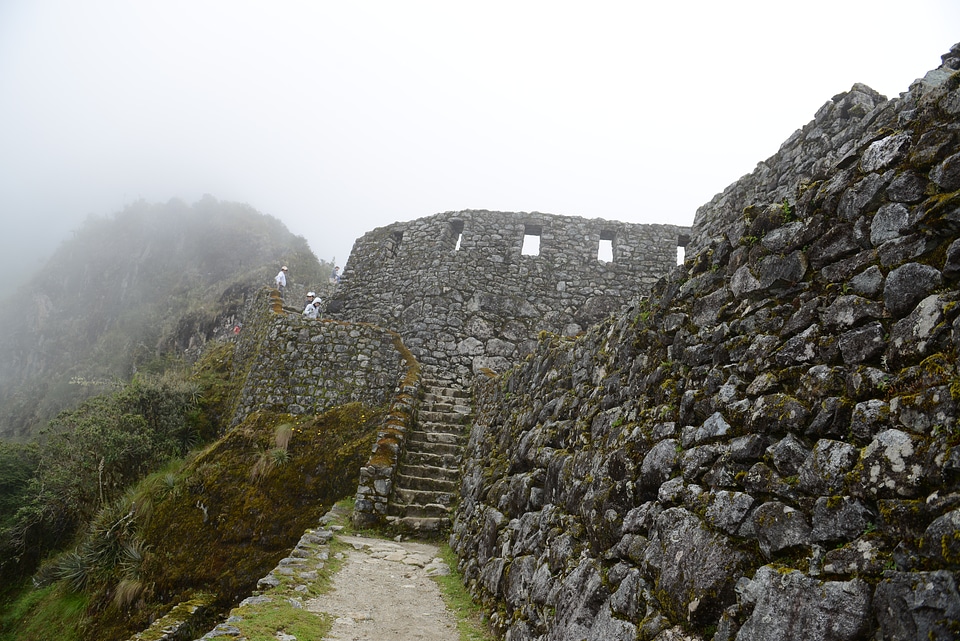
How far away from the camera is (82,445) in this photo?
12.0 meters

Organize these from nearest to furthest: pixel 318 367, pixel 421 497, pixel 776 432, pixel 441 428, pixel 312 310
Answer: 1. pixel 776 432
2. pixel 421 497
3. pixel 441 428
4. pixel 318 367
5. pixel 312 310

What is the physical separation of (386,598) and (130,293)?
4757 centimetres

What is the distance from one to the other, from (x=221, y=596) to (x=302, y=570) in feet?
10.2

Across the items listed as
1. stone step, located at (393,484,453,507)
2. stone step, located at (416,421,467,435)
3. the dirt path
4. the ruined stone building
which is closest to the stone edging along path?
the dirt path

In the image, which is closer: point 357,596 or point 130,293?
point 357,596

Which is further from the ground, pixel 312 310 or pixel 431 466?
pixel 312 310

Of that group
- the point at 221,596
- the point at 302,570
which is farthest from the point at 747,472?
the point at 221,596

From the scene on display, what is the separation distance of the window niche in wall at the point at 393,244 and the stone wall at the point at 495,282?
0.08 m

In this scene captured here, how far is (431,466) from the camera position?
10.5m

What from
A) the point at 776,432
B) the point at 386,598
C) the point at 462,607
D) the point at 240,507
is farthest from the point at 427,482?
the point at 776,432

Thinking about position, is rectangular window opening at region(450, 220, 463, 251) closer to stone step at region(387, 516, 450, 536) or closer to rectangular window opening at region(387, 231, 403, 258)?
rectangular window opening at region(387, 231, 403, 258)

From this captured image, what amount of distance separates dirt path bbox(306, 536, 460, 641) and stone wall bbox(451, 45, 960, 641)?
109 centimetres

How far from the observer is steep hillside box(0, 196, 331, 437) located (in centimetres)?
2895

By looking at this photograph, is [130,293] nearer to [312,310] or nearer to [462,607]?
[312,310]
